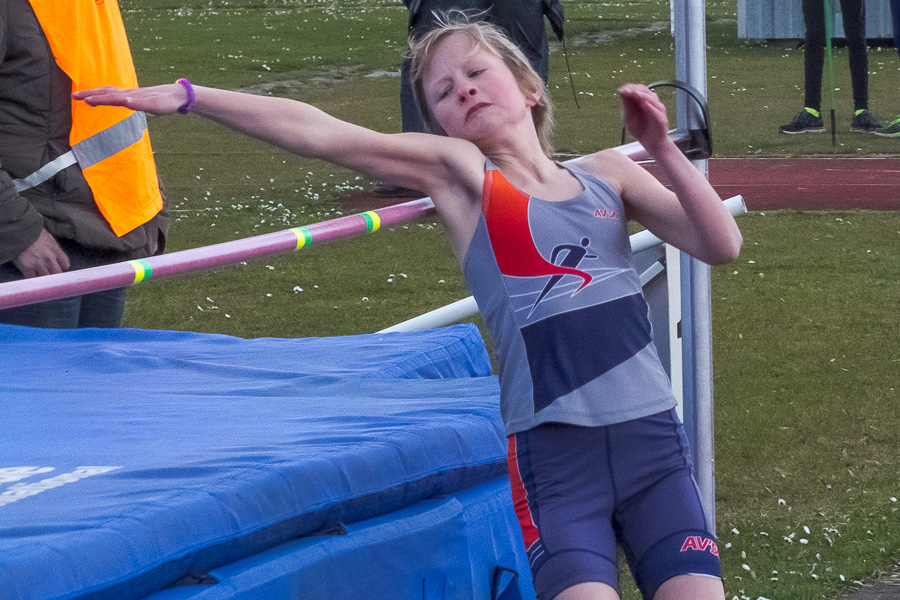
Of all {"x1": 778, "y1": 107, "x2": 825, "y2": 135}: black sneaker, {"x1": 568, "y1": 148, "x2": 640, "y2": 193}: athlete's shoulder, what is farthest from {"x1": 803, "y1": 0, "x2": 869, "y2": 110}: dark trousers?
{"x1": 568, "y1": 148, "x2": 640, "y2": 193}: athlete's shoulder

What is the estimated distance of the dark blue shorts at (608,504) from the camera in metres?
1.80

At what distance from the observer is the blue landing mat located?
175cm

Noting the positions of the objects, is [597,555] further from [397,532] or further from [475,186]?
[475,186]

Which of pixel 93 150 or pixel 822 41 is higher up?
pixel 93 150

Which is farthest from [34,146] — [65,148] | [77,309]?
[77,309]

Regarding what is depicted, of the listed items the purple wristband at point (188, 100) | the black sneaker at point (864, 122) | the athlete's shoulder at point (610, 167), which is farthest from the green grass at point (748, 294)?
the purple wristband at point (188, 100)

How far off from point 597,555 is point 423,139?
714 millimetres

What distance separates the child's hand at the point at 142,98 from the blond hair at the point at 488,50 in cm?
54

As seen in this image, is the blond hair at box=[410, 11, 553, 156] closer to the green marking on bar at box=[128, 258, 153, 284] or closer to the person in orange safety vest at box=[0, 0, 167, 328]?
the green marking on bar at box=[128, 258, 153, 284]

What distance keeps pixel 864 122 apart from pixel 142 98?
9990 millimetres

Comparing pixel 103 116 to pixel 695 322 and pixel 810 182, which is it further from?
pixel 810 182

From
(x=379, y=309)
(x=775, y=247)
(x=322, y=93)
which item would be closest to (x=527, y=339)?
(x=379, y=309)

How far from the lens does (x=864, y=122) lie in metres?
10.7

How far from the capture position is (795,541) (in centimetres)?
328
